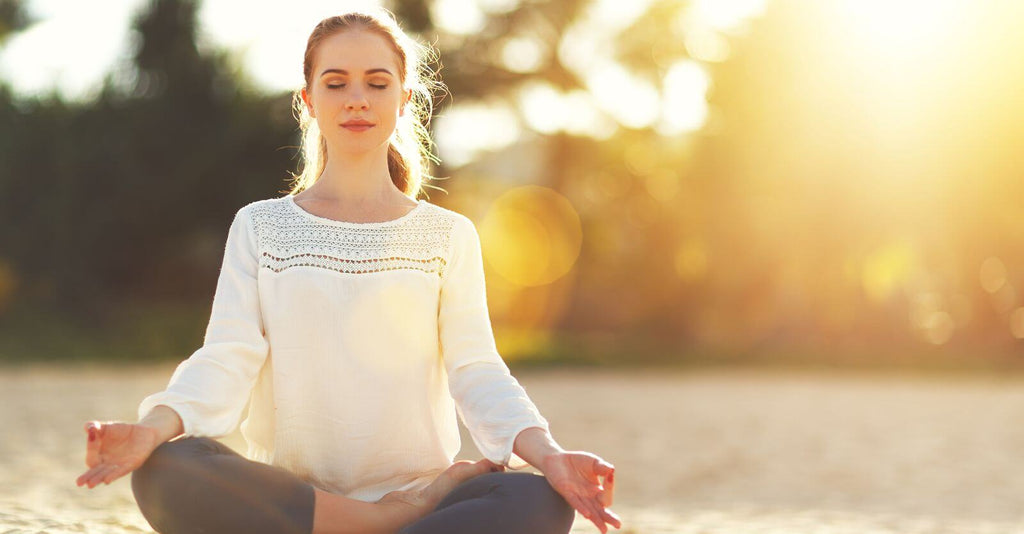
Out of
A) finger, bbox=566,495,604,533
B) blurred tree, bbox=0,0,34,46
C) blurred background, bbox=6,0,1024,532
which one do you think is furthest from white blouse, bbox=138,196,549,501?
blurred tree, bbox=0,0,34,46

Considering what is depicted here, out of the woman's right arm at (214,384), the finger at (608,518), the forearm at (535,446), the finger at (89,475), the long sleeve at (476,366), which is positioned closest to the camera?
the finger at (89,475)

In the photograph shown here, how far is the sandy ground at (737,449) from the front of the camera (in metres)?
5.78

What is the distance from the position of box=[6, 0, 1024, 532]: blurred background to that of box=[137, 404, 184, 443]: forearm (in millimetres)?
12769

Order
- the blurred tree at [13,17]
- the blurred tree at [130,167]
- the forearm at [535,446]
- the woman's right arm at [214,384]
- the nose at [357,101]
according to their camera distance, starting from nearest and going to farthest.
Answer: the woman's right arm at [214,384] < the forearm at [535,446] < the nose at [357,101] < the blurred tree at [130,167] < the blurred tree at [13,17]

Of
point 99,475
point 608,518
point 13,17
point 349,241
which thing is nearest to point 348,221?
point 349,241

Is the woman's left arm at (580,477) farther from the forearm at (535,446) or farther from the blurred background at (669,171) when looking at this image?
the blurred background at (669,171)

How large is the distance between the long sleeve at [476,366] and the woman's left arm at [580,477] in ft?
0.33

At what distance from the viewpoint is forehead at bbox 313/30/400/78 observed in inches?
124

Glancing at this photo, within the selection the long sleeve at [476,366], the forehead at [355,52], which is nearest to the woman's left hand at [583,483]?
the long sleeve at [476,366]

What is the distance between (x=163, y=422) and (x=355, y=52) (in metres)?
1.11

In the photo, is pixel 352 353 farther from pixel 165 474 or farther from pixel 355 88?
pixel 355 88

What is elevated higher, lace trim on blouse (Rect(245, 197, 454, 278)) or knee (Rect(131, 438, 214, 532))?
lace trim on blouse (Rect(245, 197, 454, 278))

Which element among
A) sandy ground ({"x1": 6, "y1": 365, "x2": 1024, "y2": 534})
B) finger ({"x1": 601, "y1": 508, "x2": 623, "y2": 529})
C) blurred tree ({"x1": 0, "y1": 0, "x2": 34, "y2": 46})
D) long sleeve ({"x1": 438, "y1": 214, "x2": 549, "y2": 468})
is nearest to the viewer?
finger ({"x1": 601, "y1": 508, "x2": 623, "y2": 529})

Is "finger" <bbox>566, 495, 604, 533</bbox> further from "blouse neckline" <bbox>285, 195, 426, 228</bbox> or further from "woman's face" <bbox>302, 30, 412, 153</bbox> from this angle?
"woman's face" <bbox>302, 30, 412, 153</bbox>
